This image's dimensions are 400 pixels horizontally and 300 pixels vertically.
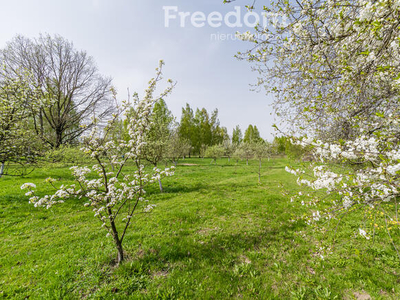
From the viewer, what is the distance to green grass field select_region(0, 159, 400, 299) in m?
3.39

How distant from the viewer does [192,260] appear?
14.1ft

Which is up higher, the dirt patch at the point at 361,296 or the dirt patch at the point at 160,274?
the dirt patch at the point at 160,274

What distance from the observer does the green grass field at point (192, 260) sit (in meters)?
3.39

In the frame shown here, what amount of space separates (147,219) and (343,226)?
8175 mm

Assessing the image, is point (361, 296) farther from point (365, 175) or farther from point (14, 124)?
point (14, 124)

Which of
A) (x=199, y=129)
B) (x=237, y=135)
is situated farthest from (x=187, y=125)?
(x=237, y=135)

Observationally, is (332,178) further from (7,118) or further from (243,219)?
(7,118)

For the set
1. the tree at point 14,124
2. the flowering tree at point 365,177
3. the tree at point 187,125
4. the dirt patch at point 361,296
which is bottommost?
the dirt patch at point 361,296

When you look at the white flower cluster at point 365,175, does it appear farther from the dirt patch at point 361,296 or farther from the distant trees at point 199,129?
the distant trees at point 199,129

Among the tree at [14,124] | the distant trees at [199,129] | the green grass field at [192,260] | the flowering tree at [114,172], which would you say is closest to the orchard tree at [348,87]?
the green grass field at [192,260]

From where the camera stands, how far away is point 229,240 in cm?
521

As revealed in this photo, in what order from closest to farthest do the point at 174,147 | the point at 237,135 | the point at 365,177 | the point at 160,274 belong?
1. the point at 365,177
2. the point at 160,274
3. the point at 174,147
4. the point at 237,135

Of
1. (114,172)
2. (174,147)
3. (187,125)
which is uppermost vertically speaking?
(187,125)

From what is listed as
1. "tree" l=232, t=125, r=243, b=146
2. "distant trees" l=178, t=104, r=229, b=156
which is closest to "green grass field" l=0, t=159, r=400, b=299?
"distant trees" l=178, t=104, r=229, b=156
